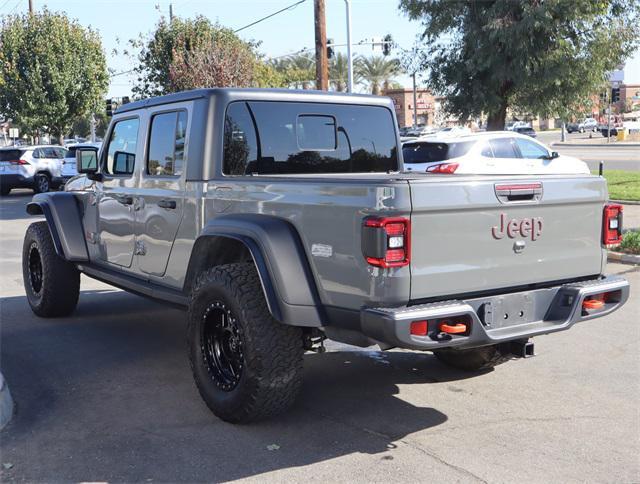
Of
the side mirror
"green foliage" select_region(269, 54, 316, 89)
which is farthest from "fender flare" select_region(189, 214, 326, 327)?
"green foliage" select_region(269, 54, 316, 89)

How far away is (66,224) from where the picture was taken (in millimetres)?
7066

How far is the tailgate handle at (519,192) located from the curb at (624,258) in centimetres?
646

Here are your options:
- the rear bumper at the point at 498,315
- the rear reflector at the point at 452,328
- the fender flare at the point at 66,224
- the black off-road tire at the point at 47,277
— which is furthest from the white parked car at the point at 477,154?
the rear reflector at the point at 452,328

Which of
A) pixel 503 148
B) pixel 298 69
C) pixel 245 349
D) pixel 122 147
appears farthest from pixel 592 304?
pixel 298 69

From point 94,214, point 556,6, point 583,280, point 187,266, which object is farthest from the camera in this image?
point 556,6

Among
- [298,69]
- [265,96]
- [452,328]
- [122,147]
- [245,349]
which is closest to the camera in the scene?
[452,328]

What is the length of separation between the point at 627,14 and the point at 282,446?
1661 centimetres

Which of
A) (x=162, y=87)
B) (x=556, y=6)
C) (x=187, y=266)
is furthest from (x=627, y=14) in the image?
(x=162, y=87)

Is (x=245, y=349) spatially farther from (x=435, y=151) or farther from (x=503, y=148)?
(x=503, y=148)

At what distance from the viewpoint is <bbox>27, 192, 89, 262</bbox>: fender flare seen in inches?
274

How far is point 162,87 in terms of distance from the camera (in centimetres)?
3441

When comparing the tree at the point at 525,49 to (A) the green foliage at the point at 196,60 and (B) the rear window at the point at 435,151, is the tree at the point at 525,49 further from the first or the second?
(A) the green foliage at the point at 196,60

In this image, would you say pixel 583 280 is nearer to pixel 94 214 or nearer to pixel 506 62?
pixel 94 214

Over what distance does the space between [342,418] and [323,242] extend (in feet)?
4.11
